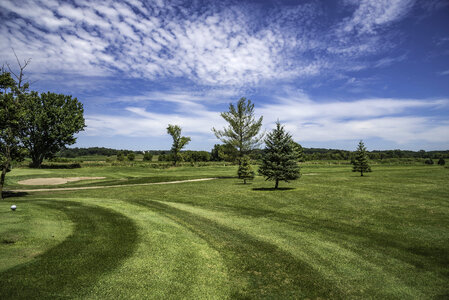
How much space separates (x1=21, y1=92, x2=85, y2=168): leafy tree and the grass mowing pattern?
159 feet

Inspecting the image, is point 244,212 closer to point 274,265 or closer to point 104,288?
point 274,265

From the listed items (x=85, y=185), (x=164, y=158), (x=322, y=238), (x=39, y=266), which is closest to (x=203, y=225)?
(x=322, y=238)

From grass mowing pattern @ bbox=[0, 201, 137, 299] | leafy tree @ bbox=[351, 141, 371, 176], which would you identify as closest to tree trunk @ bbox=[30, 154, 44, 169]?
grass mowing pattern @ bbox=[0, 201, 137, 299]

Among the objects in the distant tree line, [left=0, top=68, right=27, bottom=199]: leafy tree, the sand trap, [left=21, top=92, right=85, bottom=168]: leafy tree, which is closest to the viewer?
[left=0, top=68, right=27, bottom=199]: leafy tree

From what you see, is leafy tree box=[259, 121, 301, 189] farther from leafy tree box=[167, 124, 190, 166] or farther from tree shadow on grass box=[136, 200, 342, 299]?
leafy tree box=[167, 124, 190, 166]

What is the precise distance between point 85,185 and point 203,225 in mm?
23551

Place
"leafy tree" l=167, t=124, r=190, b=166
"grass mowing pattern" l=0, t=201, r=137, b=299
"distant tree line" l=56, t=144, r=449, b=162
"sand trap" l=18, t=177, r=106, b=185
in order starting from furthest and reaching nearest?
"leafy tree" l=167, t=124, r=190, b=166 → "distant tree line" l=56, t=144, r=449, b=162 → "sand trap" l=18, t=177, r=106, b=185 → "grass mowing pattern" l=0, t=201, r=137, b=299

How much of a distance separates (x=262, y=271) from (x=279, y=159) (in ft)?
52.0

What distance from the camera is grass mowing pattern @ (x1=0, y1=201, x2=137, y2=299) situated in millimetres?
4922

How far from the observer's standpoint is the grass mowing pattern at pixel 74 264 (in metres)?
4.92

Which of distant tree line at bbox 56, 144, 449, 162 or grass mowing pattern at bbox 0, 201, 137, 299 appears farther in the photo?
distant tree line at bbox 56, 144, 449, 162

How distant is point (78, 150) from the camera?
155125 millimetres

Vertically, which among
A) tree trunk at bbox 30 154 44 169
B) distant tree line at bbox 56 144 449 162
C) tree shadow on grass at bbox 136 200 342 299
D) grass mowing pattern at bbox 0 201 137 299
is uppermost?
distant tree line at bbox 56 144 449 162

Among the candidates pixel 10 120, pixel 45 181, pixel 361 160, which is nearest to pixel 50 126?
pixel 45 181
